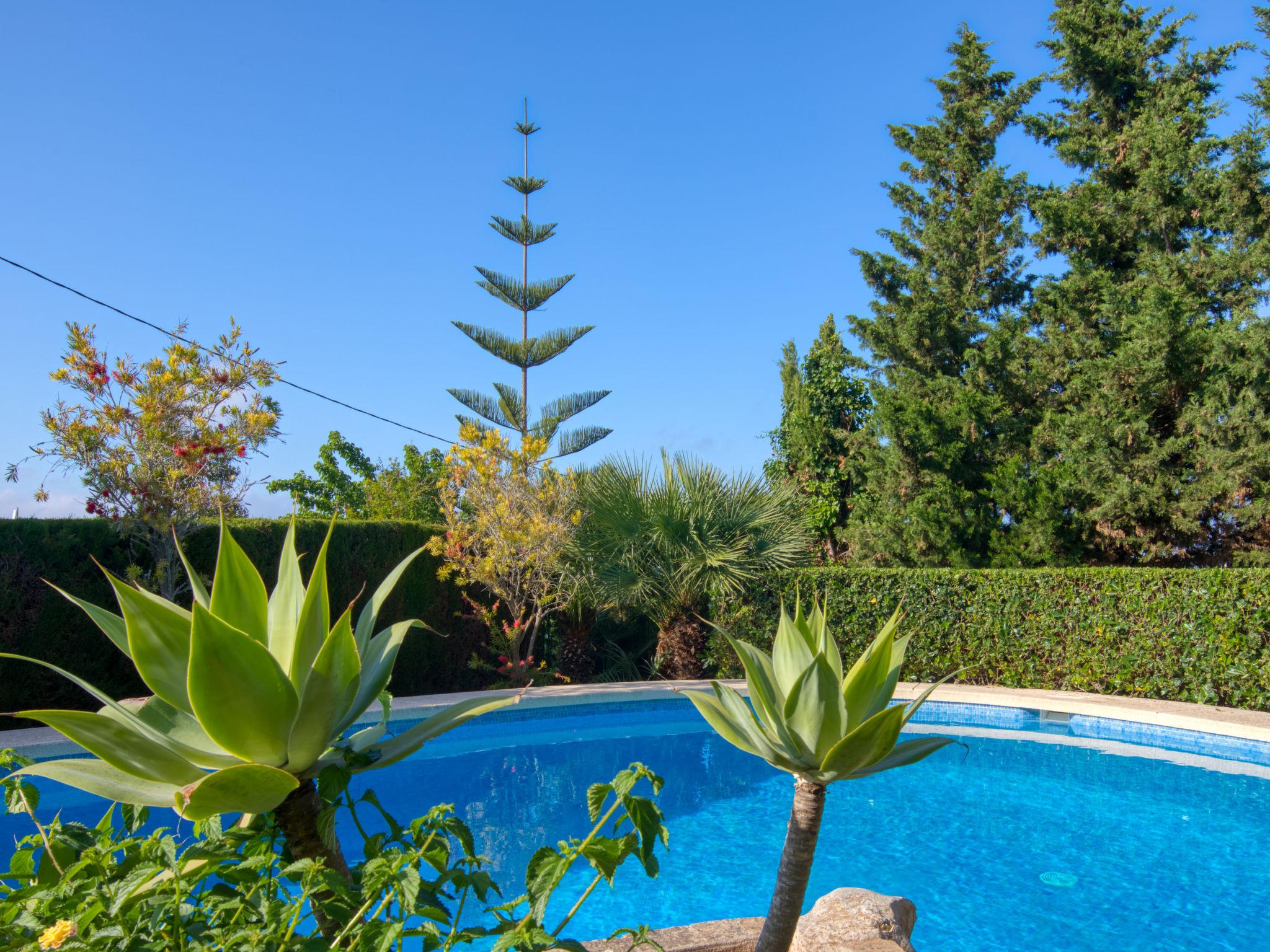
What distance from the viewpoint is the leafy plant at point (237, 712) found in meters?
0.80

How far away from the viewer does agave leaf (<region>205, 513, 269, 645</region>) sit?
99 centimetres

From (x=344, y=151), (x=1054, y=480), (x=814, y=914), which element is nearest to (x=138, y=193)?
(x=344, y=151)

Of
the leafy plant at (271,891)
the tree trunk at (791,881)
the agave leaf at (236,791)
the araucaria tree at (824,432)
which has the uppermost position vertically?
the araucaria tree at (824,432)

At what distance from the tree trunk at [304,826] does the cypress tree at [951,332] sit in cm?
1482

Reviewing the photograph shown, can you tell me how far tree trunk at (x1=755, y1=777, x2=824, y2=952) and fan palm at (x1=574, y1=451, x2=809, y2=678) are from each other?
8974 mm

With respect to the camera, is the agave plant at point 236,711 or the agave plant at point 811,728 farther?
the agave plant at point 811,728

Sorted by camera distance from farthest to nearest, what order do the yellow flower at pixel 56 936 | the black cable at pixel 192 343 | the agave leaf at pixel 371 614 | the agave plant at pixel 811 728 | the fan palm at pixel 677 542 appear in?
the fan palm at pixel 677 542 < the black cable at pixel 192 343 < the agave plant at pixel 811 728 < the agave leaf at pixel 371 614 < the yellow flower at pixel 56 936

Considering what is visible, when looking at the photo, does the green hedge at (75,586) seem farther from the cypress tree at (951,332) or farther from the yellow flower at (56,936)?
the cypress tree at (951,332)

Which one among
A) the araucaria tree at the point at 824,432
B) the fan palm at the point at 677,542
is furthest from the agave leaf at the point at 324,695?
the araucaria tree at the point at 824,432

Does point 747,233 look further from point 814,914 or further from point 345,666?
point 345,666

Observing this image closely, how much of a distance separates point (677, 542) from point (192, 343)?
18.8ft

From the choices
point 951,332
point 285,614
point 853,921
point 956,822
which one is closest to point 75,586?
point 853,921

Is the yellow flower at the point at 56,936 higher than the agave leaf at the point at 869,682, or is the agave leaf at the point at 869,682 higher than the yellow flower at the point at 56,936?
the agave leaf at the point at 869,682

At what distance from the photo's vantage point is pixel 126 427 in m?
7.77
